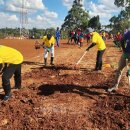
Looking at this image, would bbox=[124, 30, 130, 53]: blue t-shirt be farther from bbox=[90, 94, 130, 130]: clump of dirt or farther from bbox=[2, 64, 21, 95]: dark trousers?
bbox=[2, 64, 21, 95]: dark trousers

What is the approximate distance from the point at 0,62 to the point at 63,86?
2.82m

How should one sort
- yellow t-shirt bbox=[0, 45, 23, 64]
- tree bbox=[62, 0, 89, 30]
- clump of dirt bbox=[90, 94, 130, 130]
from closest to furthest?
clump of dirt bbox=[90, 94, 130, 130] < yellow t-shirt bbox=[0, 45, 23, 64] < tree bbox=[62, 0, 89, 30]

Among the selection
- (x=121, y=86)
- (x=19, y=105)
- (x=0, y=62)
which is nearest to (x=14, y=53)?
(x=0, y=62)

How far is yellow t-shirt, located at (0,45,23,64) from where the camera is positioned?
27.7 feet

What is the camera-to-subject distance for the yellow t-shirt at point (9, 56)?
845 centimetres

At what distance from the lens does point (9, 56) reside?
28.5 ft

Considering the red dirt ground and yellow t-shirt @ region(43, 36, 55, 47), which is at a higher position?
yellow t-shirt @ region(43, 36, 55, 47)

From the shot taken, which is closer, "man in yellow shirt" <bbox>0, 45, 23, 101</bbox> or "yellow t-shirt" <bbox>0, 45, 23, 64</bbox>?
"yellow t-shirt" <bbox>0, 45, 23, 64</bbox>

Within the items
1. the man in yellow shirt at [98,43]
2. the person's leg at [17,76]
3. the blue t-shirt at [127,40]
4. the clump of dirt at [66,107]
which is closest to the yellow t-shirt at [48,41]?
the man in yellow shirt at [98,43]

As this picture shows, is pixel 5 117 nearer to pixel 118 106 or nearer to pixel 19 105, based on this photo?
pixel 19 105

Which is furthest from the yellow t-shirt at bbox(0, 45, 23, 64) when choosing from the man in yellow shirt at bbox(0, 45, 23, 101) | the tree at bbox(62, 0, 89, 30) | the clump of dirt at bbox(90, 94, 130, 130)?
the tree at bbox(62, 0, 89, 30)

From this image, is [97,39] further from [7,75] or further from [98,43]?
[7,75]

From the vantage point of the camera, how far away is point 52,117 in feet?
25.5

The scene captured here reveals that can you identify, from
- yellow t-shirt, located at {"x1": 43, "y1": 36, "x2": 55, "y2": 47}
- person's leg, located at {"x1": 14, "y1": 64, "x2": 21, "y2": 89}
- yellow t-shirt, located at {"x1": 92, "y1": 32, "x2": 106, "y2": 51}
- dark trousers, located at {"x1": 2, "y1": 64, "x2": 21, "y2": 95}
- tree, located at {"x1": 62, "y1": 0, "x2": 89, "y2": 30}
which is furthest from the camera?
tree, located at {"x1": 62, "y1": 0, "x2": 89, "y2": 30}
